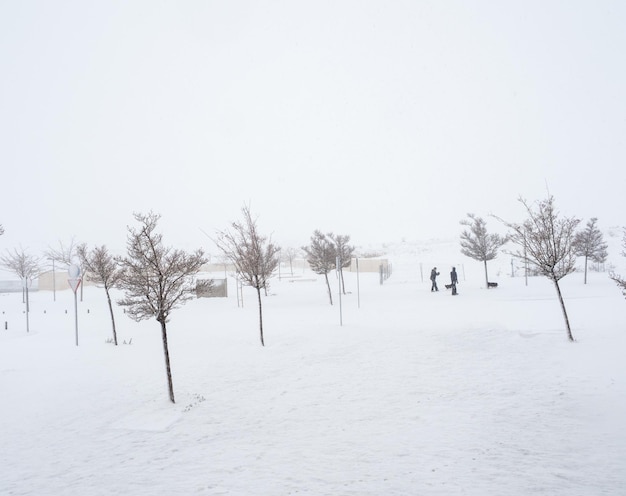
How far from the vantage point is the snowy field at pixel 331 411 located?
4727mm

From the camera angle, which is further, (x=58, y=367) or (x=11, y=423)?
(x=58, y=367)

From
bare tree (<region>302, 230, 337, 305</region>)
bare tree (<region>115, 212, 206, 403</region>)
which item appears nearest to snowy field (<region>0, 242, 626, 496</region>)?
bare tree (<region>115, 212, 206, 403</region>)

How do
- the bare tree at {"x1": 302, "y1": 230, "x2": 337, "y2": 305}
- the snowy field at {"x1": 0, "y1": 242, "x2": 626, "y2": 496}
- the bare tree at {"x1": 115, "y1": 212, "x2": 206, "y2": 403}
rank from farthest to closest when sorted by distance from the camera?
the bare tree at {"x1": 302, "y1": 230, "x2": 337, "y2": 305} < the bare tree at {"x1": 115, "y1": 212, "x2": 206, "y2": 403} < the snowy field at {"x1": 0, "y1": 242, "x2": 626, "y2": 496}

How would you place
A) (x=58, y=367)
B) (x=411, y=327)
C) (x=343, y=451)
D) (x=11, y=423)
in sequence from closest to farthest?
(x=343, y=451), (x=11, y=423), (x=58, y=367), (x=411, y=327)

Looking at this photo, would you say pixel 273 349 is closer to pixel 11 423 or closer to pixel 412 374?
pixel 412 374

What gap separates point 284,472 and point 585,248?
3238cm

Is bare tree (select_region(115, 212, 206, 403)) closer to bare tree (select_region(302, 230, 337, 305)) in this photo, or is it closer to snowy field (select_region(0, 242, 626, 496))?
snowy field (select_region(0, 242, 626, 496))

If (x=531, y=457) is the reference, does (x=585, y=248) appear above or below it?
above

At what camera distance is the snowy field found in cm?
473

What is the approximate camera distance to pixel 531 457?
197 inches

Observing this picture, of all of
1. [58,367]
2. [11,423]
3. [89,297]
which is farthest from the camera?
[89,297]

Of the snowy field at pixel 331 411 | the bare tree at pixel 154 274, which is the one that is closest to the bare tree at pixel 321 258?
the snowy field at pixel 331 411

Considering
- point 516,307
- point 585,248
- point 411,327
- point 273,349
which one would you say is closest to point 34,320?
point 273,349

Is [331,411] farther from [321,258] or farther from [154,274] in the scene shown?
[321,258]
